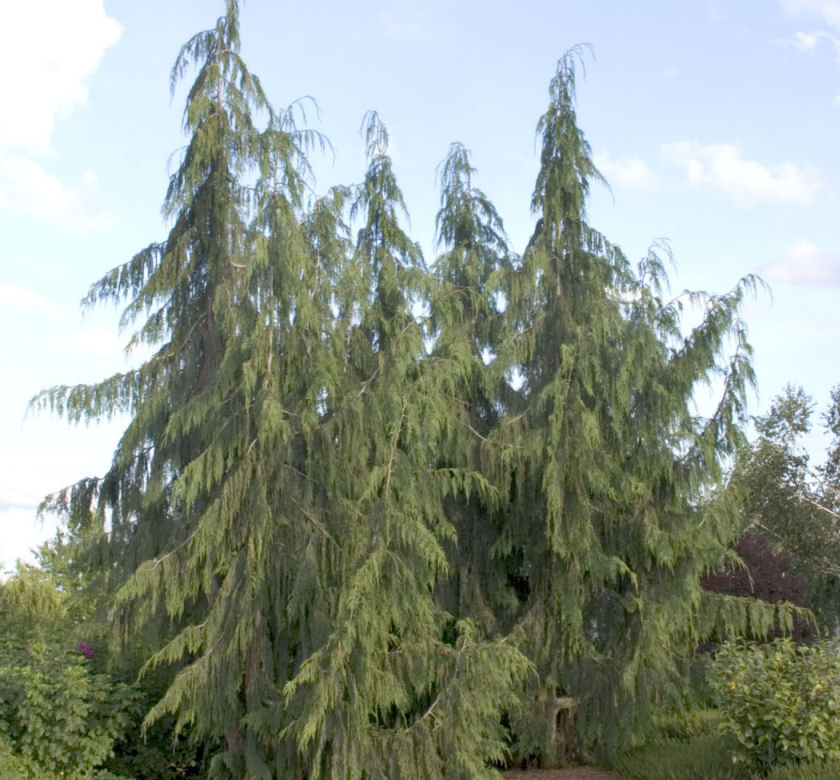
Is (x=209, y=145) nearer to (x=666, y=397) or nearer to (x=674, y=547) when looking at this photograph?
(x=666, y=397)

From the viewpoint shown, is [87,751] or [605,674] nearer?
[87,751]

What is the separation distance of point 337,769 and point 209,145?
6.26 meters

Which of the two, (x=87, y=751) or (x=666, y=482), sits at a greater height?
(x=666, y=482)

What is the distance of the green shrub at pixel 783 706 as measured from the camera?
8828mm

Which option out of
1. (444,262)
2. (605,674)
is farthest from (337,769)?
(444,262)

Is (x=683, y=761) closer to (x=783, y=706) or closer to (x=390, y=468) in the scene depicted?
(x=783, y=706)

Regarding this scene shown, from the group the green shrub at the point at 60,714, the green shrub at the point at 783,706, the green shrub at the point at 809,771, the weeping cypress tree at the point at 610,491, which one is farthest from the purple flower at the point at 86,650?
the green shrub at the point at 809,771

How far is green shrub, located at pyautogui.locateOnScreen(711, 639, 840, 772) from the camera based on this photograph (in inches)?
348

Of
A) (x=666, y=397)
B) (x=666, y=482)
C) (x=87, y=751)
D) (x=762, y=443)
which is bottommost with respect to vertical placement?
(x=87, y=751)

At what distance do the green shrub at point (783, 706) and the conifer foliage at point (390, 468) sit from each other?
133cm

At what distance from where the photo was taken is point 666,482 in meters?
11.3

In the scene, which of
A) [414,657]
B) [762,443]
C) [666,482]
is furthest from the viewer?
[762,443]

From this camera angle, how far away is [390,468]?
8336 mm

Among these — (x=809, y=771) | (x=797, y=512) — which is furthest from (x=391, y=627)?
(x=797, y=512)
